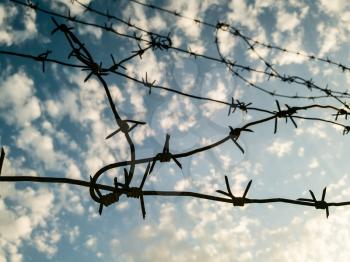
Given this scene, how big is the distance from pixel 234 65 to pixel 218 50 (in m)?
0.28

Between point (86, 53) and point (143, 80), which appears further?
point (143, 80)

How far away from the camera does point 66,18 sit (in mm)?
3432

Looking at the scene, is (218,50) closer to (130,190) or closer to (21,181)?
(130,190)

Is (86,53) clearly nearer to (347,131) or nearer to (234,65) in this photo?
(347,131)

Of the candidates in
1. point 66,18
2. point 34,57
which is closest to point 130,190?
point 34,57

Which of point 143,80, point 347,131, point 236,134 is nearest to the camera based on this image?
point 236,134

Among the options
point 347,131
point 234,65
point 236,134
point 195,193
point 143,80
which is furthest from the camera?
point 234,65

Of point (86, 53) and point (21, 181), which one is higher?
point (86, 53)

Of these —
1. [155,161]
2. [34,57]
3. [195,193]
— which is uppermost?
[34,57]

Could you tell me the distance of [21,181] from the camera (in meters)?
1.38

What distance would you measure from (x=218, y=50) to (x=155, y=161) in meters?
3.14

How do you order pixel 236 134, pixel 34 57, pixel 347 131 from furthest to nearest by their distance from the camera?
pixel 347 131 < pixel 34 57 < pixel 236 134

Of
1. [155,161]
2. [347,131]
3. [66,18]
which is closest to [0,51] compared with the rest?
[155,161]

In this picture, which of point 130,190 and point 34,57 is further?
point 34,57
